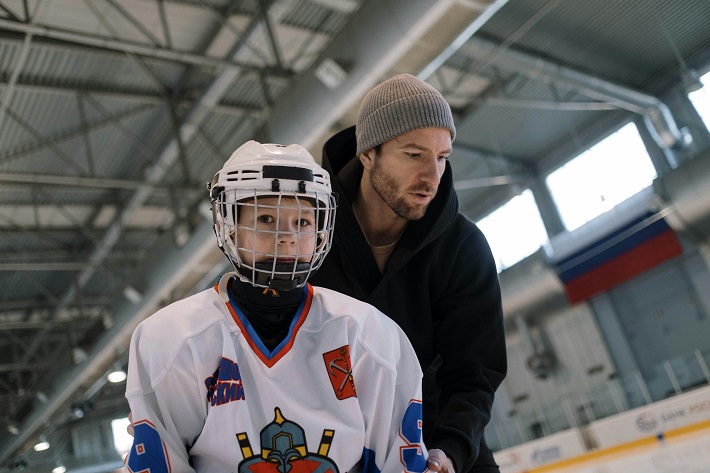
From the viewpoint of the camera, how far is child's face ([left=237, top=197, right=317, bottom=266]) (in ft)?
5.00

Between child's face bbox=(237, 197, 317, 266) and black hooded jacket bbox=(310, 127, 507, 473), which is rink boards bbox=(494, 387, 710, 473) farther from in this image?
child's face bbox=(237, 197, 317, 266)

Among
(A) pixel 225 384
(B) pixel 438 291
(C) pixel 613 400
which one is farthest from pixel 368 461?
(C) pixel 613 400

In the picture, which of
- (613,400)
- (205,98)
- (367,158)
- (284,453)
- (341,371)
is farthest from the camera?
(613,400)

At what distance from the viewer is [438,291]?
7.14 ft

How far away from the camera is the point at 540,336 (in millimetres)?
18312

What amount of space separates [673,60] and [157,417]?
15946mm

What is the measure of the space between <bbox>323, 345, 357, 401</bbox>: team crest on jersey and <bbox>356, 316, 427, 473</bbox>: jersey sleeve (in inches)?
1.4

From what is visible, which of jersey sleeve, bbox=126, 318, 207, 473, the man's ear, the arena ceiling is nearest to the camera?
jersey sleeve, bbox=126, 318, 207, 473

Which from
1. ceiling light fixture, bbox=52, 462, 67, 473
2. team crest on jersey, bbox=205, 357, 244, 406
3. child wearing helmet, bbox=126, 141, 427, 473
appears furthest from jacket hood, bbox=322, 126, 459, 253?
ceiling light fixture, bbox=52, 462, 67, 473

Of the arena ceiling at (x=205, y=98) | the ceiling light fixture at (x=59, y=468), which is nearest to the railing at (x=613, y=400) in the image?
the arena ceiling at (x=205, y=98)

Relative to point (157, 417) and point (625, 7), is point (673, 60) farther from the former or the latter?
point (157, 417)

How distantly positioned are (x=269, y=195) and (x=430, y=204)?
2.44 ft

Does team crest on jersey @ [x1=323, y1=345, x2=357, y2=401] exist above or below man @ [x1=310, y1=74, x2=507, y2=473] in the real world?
below

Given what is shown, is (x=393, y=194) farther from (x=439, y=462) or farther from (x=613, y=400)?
(x=613, y=400)
